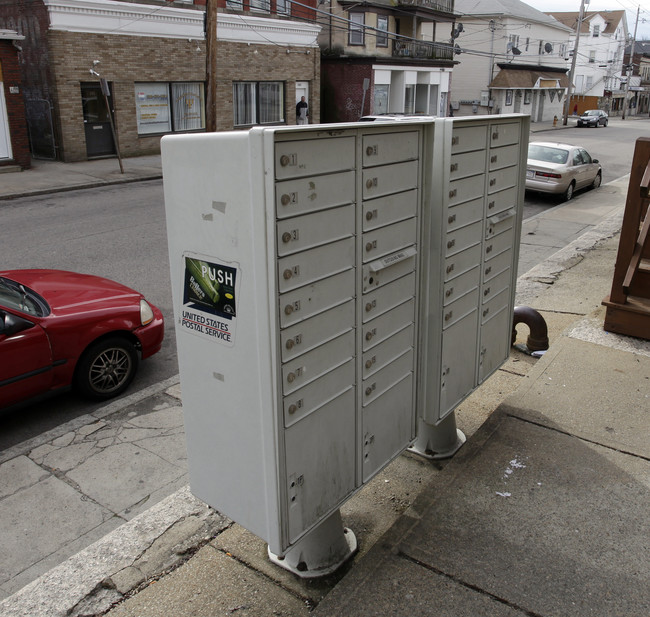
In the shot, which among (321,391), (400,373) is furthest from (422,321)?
(321,391)

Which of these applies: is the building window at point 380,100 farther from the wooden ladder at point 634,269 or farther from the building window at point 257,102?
the wooden ladder at point 634,269

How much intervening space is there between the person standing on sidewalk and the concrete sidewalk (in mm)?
25495

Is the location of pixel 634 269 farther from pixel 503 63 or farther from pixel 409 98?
pixel 503 63

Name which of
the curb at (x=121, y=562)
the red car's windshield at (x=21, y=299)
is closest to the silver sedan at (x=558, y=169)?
the red car's windshield at (x=21, y=299)

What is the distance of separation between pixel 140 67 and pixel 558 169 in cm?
1423

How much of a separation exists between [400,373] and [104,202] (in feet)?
44.9

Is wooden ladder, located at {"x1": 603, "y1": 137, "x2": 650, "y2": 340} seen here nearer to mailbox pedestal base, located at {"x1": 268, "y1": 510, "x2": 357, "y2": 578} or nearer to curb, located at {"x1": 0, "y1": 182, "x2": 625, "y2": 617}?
mailbox pedestal base, located at {"x1": 268, "y1": 510, "x2": 357, "y2": 578}

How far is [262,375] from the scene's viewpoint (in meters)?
2.60

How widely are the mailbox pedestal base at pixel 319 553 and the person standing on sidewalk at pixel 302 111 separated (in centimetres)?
2663

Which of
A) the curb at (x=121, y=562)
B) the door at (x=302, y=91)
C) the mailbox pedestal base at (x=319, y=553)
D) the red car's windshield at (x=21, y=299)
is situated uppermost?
the door at (x=302, y=91)

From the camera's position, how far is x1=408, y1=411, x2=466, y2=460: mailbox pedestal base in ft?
13.9

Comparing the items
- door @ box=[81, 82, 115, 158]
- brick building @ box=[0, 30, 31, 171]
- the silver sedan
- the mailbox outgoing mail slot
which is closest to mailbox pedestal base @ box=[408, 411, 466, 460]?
the mailbox outgoing mail slot

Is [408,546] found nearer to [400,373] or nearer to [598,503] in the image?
[400,373]

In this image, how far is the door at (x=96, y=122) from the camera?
68.4 ft
